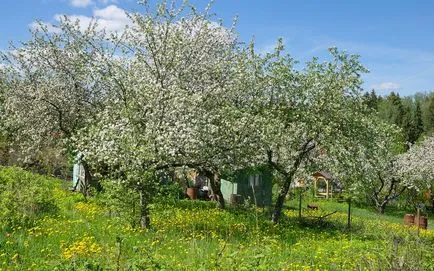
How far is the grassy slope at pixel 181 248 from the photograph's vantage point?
6758 mm

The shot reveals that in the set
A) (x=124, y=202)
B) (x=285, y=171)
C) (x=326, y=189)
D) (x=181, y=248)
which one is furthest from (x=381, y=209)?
(x=181, y=248)

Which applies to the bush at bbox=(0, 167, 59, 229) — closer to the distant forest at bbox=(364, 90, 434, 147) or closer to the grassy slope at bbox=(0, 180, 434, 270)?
the grassy slope at bbox=(0, 180, 434, 270)

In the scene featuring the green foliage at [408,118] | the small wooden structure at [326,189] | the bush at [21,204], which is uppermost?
the green foliage at [408,118]

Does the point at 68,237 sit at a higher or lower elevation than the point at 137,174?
lower

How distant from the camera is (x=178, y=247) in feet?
35.4

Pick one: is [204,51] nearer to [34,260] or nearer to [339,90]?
[339,90]

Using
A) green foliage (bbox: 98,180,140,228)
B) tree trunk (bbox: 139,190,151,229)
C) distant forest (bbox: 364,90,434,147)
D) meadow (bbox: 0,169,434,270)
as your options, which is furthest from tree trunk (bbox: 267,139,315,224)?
distant forest (bbox: 364,90,434,147)

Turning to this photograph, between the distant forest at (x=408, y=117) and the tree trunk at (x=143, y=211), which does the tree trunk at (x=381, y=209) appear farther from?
the distant forest at (x=408, y=117)

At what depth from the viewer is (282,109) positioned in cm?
1986

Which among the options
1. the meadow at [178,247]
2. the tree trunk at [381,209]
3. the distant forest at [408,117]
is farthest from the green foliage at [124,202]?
the distant forest at [408,117]

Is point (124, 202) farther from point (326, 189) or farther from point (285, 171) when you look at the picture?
point (326, 189)

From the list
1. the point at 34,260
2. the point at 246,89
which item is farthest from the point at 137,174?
the point at 246,89

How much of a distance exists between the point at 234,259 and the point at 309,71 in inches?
544

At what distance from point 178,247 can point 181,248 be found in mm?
78
